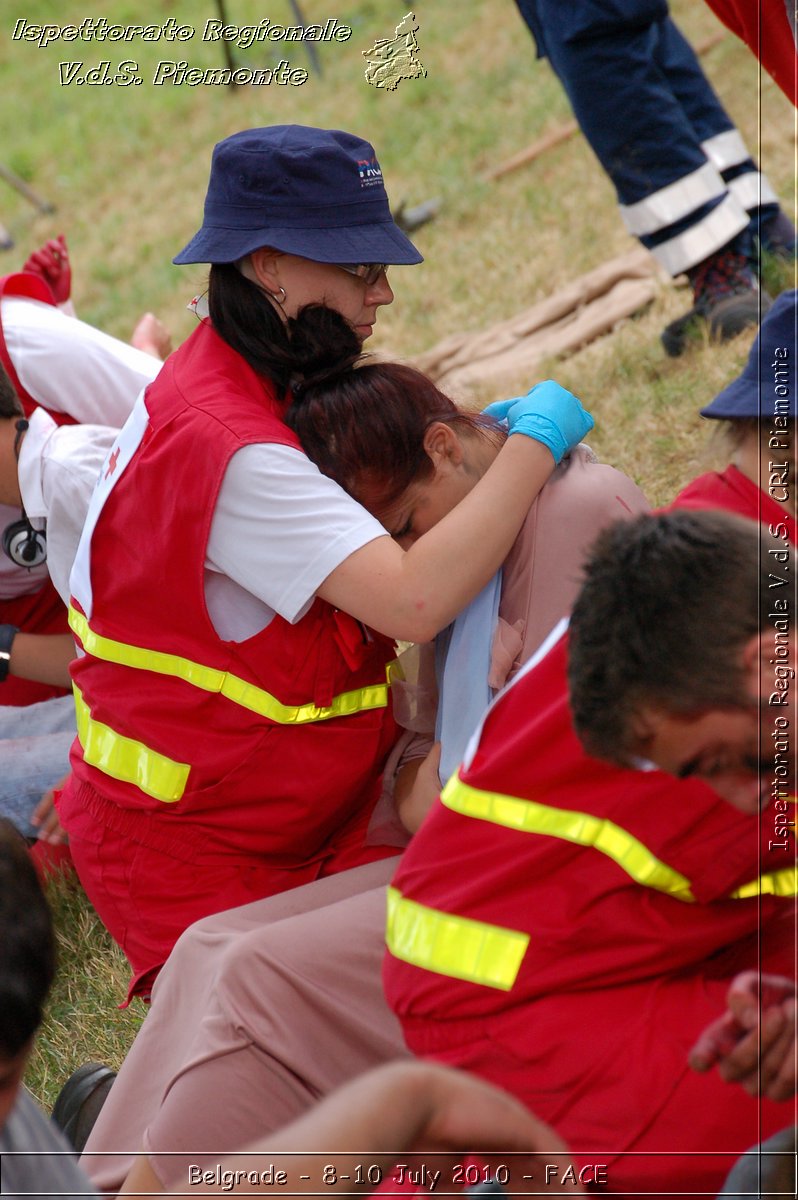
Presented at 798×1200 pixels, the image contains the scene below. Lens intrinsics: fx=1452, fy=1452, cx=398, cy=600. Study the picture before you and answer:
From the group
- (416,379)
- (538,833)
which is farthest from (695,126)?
(538,833)

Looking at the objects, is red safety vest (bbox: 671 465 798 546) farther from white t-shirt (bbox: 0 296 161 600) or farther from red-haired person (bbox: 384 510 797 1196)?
white t-shirt (bbox: 0 296 161 600)

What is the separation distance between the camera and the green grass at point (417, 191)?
14.5ft

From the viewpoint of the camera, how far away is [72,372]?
3.63m

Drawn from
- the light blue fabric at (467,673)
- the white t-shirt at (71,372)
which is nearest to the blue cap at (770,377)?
the light blue fabric at (467,673)

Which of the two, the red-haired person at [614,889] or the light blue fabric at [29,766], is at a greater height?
the red-haired person at [614,889]

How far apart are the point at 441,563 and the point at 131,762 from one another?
80cm

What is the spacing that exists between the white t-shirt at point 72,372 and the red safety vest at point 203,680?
0.82m

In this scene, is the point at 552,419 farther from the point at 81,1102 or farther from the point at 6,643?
the point at 6,643

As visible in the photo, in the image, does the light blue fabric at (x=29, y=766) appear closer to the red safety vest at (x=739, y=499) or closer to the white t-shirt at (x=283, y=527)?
the white t-shirt at (x=283, y=527)

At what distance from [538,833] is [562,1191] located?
443 millimetres

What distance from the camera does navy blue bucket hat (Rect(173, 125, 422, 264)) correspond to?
8.68 ft

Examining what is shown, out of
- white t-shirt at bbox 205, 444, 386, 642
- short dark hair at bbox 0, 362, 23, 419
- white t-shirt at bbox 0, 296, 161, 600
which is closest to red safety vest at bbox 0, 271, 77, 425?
white t-shirt at bbox 0, 296, 161, 600

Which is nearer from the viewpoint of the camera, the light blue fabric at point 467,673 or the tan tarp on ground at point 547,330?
the light blue fabric at point 467,673

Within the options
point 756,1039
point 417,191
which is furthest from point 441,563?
point 417,191
